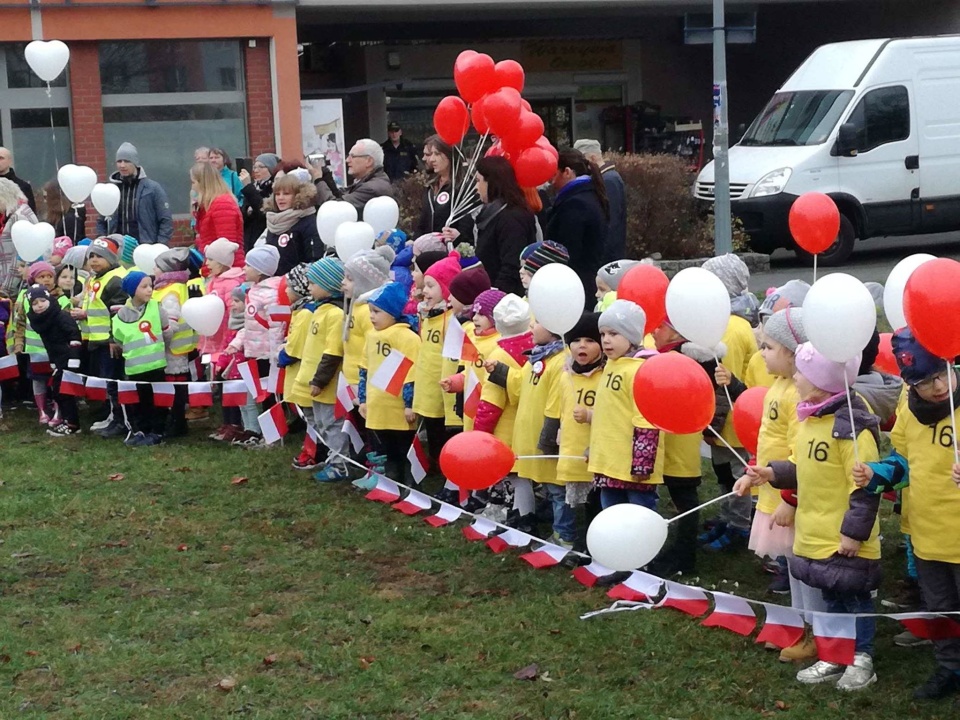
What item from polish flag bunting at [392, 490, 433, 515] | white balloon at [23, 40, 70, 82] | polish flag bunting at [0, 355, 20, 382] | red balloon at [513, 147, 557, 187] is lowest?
polish flag bunting at [392, 490, 433, 515]

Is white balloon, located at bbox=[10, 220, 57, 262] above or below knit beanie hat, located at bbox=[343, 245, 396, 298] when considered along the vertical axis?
above

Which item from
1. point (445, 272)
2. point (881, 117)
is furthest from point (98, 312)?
point (881, 117)

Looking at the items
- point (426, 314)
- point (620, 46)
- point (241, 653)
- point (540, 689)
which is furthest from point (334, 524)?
point (620, 46)

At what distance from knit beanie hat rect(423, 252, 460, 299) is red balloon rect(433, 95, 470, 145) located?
1.77 meters

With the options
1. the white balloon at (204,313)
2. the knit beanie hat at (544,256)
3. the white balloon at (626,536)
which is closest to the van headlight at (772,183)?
the white balloon at (204,313)

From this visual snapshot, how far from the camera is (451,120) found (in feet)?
31.7

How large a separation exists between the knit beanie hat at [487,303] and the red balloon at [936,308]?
3.11 m

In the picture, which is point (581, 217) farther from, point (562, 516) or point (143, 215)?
point (143, 215)

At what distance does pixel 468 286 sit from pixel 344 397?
1.47 meters

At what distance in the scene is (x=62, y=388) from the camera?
10.8 meters

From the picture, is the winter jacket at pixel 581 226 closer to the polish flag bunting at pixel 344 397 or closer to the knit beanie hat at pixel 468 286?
the knit beanie hat at pixel 468 286

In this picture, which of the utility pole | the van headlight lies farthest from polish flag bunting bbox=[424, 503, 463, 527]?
the van headlight

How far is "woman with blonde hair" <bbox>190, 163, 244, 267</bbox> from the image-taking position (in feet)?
39.0

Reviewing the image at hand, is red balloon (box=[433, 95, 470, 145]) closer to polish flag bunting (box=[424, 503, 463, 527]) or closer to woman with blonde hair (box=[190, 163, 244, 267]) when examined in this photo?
woman with blonde hair (box=[190, 163, 244, 267])
